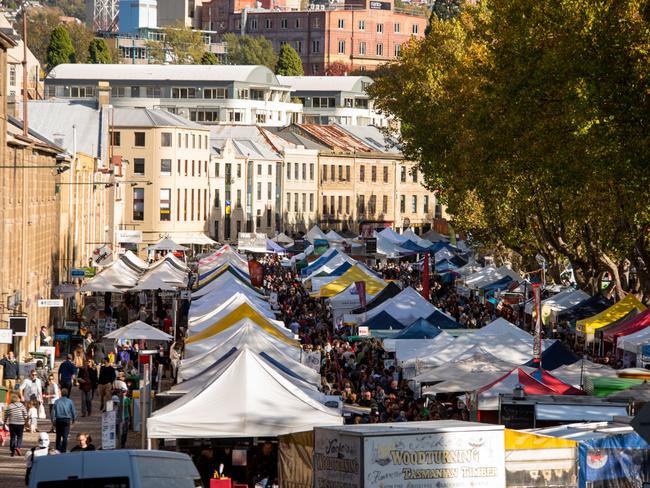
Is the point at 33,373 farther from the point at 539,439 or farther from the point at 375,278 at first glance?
the point at 375,278

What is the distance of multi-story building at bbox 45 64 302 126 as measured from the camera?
15362 cm

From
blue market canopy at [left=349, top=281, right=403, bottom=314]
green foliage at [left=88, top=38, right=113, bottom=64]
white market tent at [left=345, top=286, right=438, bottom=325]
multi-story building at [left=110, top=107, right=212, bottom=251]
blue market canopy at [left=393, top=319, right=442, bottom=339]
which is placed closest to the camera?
blue market canopy at [left=393, top=319, right=442, bottom=339]

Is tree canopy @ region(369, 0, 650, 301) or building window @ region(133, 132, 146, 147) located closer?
tree canopy @ region(369, 0, 650, 301)

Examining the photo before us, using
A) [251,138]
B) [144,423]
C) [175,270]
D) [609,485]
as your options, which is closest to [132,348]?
[175,270]

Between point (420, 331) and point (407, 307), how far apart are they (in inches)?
197

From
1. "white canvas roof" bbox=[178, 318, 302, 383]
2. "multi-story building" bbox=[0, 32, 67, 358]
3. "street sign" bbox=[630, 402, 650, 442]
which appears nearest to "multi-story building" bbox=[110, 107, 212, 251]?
Answer: "multi-story building" bbox=[0, 32, 67, 358]

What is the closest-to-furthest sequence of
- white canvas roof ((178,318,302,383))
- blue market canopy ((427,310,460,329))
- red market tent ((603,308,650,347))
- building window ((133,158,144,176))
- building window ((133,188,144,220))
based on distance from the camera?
white canvas roof ((178,318,302,383)) → red market tent ((603,308,650,347)) → blue market canopy ((427,310,460,329)) → building window ((133,188,144,220)) → building window ((133,158,144,176))

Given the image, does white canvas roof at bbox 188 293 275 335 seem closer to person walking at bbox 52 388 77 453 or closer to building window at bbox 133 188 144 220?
person walking at bbox 52 388 77 453

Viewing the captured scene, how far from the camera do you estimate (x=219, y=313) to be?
41188 mm

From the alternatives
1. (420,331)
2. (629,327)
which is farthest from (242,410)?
(629,327)

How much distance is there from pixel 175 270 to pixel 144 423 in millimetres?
33208

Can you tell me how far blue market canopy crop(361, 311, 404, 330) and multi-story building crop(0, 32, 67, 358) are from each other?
26.7 feet

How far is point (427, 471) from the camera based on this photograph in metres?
18.3

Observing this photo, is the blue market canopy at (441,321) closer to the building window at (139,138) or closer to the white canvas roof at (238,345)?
the white canvas roof at (238,345)
